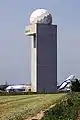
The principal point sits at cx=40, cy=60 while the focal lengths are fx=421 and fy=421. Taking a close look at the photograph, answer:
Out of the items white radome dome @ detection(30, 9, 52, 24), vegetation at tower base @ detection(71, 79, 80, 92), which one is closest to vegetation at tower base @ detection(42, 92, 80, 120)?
vegetation at tower base @ detection(71, 79, 80, 92)

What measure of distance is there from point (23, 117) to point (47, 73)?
5106 centimetres

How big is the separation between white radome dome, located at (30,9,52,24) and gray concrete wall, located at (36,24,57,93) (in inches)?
32.6

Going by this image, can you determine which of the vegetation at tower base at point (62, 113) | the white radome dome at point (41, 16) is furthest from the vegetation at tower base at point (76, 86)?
the vegetation at tower base at point (62, 113)

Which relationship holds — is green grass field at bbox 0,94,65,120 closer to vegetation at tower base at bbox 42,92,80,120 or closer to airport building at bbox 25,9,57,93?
vegetation at tower base at bbox 42,92,80,120

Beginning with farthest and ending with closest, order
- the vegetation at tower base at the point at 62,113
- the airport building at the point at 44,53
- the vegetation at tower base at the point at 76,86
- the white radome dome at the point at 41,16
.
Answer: the airport building at the point at 44,53 < the white radome dome at the point at 41,16 < the vegetation at tower base at the point at 76,86 < the vegetation at tower base at the point at 62,113

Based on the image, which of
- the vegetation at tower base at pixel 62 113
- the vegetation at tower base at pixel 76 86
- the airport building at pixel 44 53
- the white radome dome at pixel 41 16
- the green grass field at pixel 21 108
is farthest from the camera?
the airport building at pixel 44 53

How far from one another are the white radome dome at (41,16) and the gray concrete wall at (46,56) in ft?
2.71

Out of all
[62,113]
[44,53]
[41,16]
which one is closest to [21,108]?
[62,113]

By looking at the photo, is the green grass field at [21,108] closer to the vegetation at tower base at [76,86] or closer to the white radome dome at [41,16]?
the vegetation at tower base at [76,86]

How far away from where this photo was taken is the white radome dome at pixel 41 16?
225 feet

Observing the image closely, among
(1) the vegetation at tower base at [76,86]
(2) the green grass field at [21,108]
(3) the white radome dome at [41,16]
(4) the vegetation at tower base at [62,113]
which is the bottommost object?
(1) the vegetation at tower base at [76,86]

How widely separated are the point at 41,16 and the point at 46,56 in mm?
6655

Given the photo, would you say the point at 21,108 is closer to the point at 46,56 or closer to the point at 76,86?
the point at 76,86

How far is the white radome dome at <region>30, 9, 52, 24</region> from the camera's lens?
68600 millimetres
